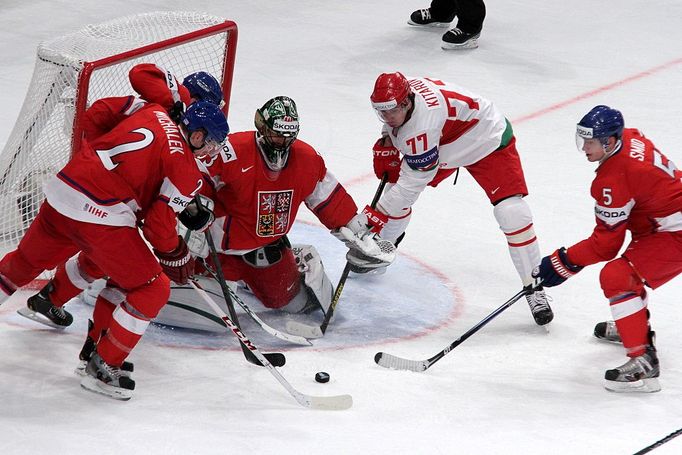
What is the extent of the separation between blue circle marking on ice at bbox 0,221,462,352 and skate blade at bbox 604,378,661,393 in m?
0.82

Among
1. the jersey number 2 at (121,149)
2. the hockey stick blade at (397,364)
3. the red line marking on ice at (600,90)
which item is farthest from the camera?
the red line marking on ice at (600,90)

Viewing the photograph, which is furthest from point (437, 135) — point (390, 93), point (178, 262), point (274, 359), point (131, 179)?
point (131, 179)

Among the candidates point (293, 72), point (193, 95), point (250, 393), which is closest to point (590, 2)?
point (293, 72)

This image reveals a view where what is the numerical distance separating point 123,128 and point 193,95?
0.97 m

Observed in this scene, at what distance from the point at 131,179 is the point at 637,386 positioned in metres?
1.93

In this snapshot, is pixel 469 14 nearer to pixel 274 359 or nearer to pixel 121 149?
pixel 274 359

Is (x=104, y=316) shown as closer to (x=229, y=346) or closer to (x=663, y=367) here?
(x=229, y=346)

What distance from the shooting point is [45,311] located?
13.9 feet

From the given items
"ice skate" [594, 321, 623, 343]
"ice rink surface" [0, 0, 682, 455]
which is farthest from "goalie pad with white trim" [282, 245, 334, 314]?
"ice skate" [594, 321, 623, 343]

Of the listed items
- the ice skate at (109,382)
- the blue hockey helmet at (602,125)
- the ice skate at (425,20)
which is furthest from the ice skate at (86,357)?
the ice skate at (425,20)

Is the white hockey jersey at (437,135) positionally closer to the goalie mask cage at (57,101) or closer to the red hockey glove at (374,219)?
the red hockey glove at (374,219)

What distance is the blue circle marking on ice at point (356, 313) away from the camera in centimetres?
438

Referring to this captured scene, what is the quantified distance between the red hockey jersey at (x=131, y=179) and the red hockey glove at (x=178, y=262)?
0.08 meters

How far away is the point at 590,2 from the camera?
916cm
